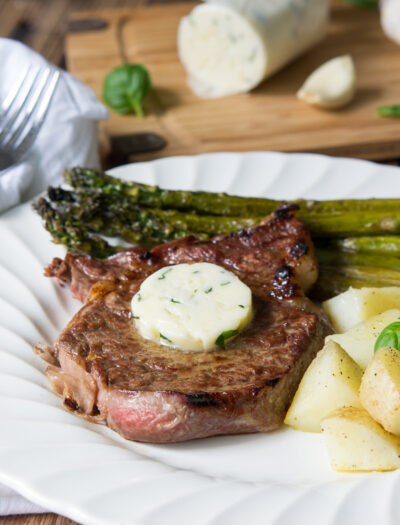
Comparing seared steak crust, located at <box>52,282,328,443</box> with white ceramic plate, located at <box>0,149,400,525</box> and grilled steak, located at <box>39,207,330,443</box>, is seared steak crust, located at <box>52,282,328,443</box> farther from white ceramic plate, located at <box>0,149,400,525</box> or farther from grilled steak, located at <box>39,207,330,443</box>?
white ceramic plate, located at <box>0,149,400,525</box>

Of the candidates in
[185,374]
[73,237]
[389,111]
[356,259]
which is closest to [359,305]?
[356,259]

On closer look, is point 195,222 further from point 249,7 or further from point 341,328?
point 249,7

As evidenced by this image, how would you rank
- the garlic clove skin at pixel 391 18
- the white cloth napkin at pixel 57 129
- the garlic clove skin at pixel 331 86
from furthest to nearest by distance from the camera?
the garlic clove skin at pixel 391 18 → the garlic clove skin at pixel 331 86 → the white cloth napkin at pixel 57 129

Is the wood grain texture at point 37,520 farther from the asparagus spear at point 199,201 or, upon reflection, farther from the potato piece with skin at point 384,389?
the asparagus spear at point 199,201

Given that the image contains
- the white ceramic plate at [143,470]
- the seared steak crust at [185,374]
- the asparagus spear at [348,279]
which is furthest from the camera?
the asparagus spear at [348,279]

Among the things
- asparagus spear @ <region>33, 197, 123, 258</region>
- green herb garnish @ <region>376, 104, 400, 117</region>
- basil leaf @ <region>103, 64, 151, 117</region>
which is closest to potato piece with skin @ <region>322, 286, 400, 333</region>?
asparagus spear @ <region>33, 197, 123, 258</region>

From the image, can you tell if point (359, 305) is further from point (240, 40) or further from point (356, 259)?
point (240, 40)

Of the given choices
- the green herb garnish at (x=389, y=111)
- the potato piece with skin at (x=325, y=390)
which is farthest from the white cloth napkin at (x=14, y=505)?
the green herb garnish at (x=389, y=111)

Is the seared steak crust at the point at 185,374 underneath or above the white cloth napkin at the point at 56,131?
underneath
